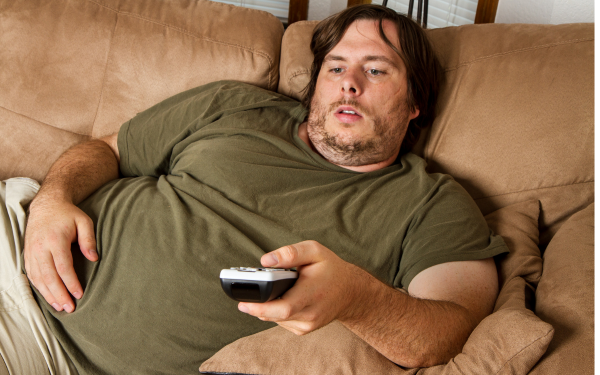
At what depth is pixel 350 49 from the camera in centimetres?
141

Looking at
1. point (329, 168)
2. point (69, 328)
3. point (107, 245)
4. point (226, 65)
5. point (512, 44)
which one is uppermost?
point (512, 44)

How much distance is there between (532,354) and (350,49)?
3.16 feet

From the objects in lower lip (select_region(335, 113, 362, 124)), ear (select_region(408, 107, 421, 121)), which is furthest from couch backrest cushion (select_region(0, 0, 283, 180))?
ear (select_region(408, 107, 421, 121))

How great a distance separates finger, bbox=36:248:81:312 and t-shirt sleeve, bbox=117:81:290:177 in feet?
1.44

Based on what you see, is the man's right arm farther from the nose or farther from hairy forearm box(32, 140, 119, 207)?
the nose

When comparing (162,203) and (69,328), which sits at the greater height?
(162,203)

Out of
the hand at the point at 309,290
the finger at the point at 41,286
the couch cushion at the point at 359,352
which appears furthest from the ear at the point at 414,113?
the finger at the point at 41,286

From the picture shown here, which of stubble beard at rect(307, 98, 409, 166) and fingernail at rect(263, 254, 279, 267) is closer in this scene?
fingernail at rect(263, 254, 279, 267)

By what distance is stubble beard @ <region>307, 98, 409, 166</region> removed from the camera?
1330 mm

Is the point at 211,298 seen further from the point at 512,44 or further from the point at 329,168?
the point at 512,44

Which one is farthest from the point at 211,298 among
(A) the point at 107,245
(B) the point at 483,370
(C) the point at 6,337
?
(B) the point at 483,370

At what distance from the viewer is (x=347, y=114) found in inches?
53.1

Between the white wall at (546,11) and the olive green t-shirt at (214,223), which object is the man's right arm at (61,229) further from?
the white wall at (546,11)

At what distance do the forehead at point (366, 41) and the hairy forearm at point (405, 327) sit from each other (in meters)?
0.78
